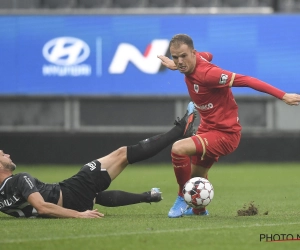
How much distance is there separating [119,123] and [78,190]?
11.1 metres

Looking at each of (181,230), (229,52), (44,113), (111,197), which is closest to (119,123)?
(44,113)

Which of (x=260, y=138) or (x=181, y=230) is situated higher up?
(x=181, y=230)


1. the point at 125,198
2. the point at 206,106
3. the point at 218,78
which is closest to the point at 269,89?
the point at 218,78

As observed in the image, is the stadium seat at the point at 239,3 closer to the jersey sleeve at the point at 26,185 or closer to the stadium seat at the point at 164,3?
the stadium seat at the point at 164,3

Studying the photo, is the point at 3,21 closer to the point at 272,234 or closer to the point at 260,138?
the point at 260,138

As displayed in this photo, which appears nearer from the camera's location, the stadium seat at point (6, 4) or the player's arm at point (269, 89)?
the player's arm at point (269, 89)

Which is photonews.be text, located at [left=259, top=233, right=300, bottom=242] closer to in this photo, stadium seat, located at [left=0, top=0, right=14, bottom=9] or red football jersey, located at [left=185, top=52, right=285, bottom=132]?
red football jersey, located at [left=185, top=52, right=285, bottom=132]

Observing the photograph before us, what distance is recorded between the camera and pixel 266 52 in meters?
19.3

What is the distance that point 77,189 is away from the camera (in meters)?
8.97

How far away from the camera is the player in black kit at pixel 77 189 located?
863 cm

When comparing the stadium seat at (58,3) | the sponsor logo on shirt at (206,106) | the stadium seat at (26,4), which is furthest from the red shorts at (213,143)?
the stadium seat at (26,4)

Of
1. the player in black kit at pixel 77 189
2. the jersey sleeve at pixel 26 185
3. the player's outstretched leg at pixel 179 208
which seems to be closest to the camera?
the jersey sleeve at pixel 26 185

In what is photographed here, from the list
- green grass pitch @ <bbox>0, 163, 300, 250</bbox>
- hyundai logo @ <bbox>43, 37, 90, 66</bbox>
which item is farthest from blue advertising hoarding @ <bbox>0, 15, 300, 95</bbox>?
green grass pitch @ <bbox>0, 163, 300, 250</bbox>

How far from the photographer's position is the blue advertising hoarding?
63.4ft
